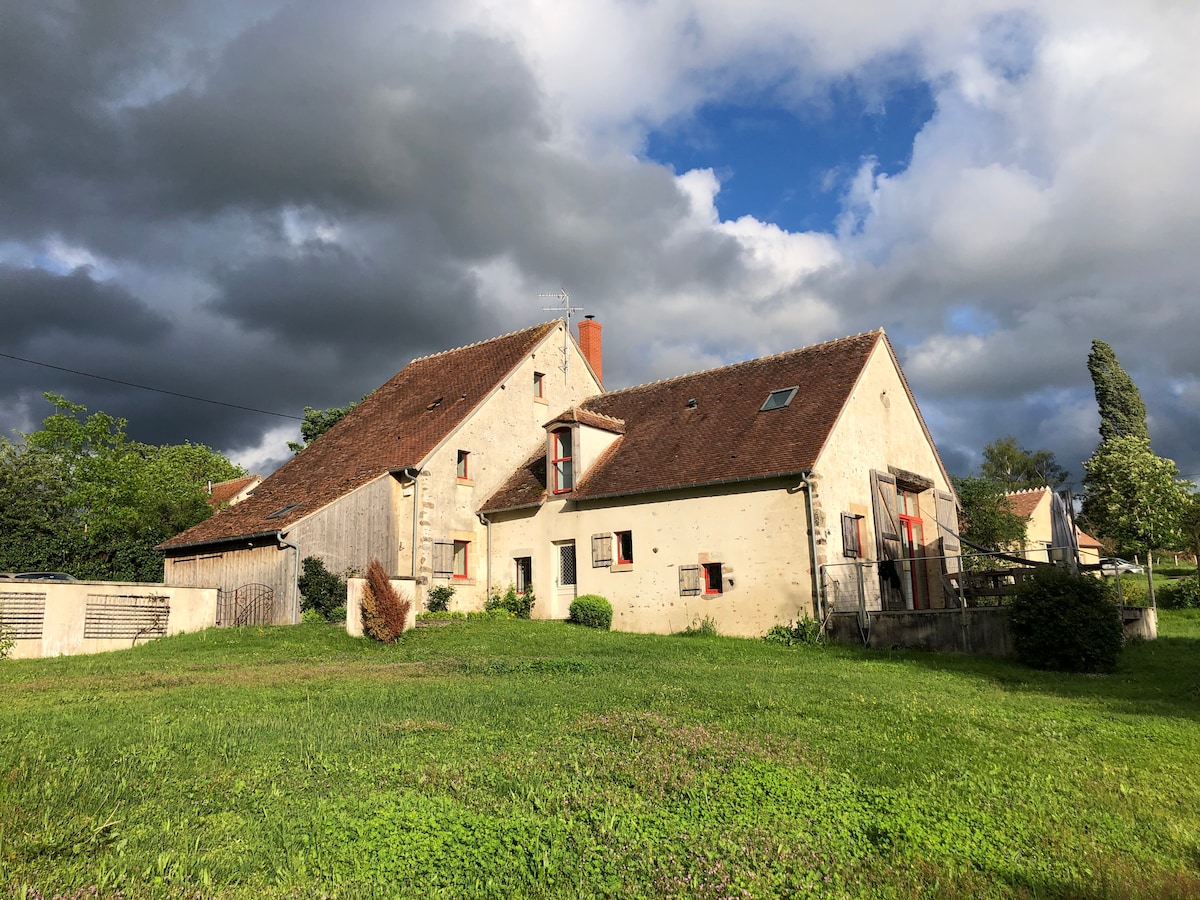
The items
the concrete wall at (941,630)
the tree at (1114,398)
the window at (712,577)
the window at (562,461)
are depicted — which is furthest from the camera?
the tree at (1114,398)

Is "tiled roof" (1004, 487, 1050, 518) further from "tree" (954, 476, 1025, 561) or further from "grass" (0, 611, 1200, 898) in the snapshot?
"grass" (0, 611, 1200, 898)

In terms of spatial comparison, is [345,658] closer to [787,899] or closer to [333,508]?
[333,508]

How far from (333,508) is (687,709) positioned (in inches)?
601

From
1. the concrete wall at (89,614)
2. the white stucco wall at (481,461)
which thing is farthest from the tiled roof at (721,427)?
→ the concrete wall at (89,614)

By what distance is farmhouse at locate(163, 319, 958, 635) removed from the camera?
742 inches

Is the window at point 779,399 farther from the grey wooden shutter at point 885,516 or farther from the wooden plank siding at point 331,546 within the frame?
the wooden plank siding at point 331,546

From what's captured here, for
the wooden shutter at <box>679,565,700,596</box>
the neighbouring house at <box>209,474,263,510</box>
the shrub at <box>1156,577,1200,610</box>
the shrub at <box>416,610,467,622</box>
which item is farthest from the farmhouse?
the neighbouring house at <box>209,474,263,510</box>

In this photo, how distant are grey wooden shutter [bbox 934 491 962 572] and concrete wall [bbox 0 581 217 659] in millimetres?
19866

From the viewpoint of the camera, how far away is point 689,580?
19625mm

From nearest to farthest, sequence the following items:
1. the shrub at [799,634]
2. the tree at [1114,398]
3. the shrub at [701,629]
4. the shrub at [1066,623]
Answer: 1. the shrub at [1066,623]
2. the shrub at [799,634]
3. the shrub at [701,629]
4. the tree at [1114,398]

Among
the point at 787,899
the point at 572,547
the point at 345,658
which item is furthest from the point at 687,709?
the point at 572,547

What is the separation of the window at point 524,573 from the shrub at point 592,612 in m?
2.52

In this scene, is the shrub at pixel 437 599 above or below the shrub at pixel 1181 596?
above

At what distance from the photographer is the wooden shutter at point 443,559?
72.5 feet
